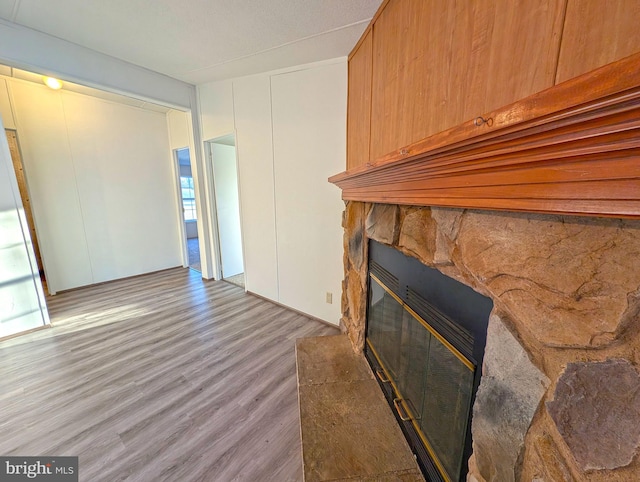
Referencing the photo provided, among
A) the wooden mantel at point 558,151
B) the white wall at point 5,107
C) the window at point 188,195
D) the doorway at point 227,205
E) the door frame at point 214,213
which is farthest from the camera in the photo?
the window at point 188,195

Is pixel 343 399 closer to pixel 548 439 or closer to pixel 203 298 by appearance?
pixel 548 439

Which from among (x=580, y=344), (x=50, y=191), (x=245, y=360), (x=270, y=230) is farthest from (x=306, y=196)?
(x=50, y=191)

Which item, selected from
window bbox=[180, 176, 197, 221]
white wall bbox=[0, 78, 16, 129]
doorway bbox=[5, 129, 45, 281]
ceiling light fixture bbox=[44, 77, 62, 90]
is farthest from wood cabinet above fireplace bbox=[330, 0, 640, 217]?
window bbox=[180, 176, 197, 221]

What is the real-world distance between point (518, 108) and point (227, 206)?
377cm

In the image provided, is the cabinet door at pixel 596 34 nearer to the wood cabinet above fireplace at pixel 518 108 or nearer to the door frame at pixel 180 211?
the wood cabinet above fireplace at pixel 518 108

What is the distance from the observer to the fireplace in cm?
78

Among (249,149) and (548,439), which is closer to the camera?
(548,439)

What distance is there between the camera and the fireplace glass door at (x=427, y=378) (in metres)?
0.85

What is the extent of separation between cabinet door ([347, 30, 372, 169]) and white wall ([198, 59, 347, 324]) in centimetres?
24

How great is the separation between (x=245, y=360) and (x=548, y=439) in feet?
6.20

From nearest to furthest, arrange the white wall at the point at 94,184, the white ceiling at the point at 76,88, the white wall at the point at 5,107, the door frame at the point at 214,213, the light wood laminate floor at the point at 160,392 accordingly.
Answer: the light wood laminate floor at the point at 160,392, the white ceiling at the point at 76,88, the white wall at the point at 5,107, the white wall at the point at 94,184, the door frame at the point at 214,213

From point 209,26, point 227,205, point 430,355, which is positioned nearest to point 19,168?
point 227,205

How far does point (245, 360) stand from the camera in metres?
1.94

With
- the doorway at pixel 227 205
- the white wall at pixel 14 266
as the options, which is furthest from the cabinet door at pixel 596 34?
the white wall at pixel 14 266
